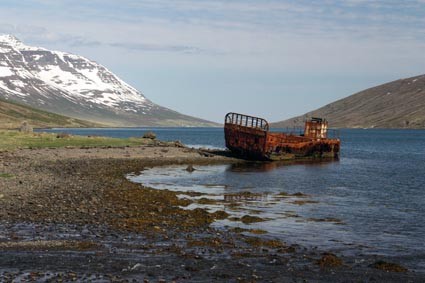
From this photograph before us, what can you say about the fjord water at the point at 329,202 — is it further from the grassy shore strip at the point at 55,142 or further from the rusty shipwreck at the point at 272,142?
the grassy shore strip at the point at 55,142

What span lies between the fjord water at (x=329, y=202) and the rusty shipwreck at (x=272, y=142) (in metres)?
6.28

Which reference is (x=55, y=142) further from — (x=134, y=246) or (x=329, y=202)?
(x=134, y=246)

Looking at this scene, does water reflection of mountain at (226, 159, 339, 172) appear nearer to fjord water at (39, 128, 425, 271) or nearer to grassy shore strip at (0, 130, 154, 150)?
fjord water at (39, 128, 425, 271)

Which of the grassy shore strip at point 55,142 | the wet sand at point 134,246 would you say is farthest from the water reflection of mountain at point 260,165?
the wet sand at point 134,246

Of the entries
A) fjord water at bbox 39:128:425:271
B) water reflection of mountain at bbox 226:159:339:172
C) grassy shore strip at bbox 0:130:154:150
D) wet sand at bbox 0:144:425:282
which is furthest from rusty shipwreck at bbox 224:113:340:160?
wet sand at bbox 0:144:425:282

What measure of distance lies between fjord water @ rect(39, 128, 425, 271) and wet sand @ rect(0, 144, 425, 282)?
2.57 meters

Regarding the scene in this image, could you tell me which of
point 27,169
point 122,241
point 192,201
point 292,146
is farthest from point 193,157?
point 122,241

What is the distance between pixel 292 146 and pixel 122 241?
231 ft

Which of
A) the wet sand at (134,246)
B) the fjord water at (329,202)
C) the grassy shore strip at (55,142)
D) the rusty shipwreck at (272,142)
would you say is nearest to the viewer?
the wet sand at (134,246)

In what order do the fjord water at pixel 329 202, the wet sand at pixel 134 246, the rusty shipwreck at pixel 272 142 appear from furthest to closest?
the rusty shipwreck at pixel 272 142 → the fjord water at pixel 329 202 → the wet sand at pixel 134 246

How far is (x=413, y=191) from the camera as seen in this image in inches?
2090

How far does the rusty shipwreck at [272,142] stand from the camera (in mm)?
86750

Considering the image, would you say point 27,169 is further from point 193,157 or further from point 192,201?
point 193,157

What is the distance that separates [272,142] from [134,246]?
66.0 meters
